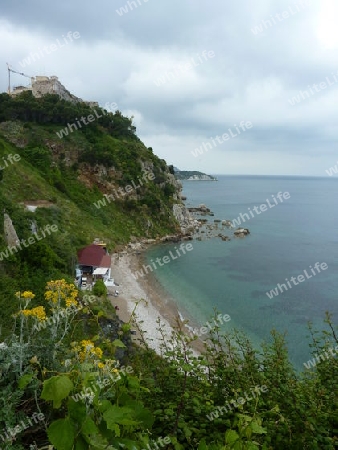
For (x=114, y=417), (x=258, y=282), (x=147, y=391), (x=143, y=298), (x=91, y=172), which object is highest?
(x=91, y=172)

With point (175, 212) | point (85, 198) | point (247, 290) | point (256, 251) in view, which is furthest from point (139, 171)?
point (247, 290)

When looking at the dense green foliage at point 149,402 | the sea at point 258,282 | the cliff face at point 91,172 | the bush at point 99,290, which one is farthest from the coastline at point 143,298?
the dense green foliage at point 149,402

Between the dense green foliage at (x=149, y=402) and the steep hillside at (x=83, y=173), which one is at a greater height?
the steep hillside at (x=83, y=173)

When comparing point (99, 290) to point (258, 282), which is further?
point (258, 282)

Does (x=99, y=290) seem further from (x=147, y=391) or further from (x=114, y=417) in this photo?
(x=114, y=417)

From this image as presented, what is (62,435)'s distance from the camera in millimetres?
1697

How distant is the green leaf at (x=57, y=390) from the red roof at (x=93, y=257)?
1105 inches

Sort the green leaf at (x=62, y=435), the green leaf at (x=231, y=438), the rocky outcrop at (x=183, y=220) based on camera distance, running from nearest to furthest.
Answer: the green leaf at (x=62, y=435)
the green leaf at (x=231, y=438)
the rocky outcrop at (x=183, y=220)

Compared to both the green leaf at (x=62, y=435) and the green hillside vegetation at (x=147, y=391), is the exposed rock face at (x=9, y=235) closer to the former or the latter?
the green hillside vegetation at (x=147, y=391)

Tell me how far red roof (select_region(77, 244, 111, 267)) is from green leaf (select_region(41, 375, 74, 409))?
92.1ft

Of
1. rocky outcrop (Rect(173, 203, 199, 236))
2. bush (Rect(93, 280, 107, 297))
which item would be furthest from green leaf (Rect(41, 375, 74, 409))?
rocky outcrop (Rect(173, 203, 199, 236))

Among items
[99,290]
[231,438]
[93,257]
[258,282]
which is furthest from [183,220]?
[231,438]

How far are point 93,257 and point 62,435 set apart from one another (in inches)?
1146

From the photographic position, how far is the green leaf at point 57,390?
180cm
